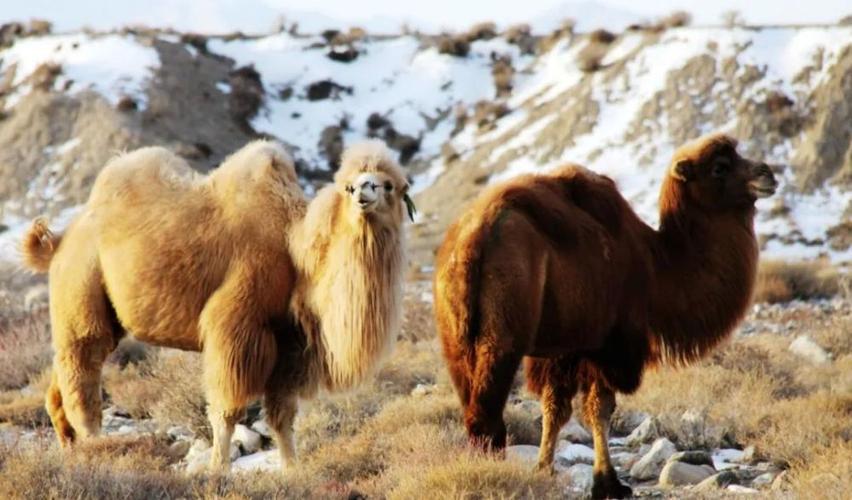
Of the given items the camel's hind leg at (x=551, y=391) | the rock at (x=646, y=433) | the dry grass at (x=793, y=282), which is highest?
the camel's hind leg at (x=551, y=391)

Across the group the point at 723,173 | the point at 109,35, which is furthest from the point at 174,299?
the point at 109,35

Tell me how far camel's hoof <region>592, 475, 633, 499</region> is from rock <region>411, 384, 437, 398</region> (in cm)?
388

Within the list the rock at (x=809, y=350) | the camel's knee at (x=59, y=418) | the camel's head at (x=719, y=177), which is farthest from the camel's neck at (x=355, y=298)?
the rock at (x=809, y=350)

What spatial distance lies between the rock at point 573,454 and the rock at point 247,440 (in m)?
2.58

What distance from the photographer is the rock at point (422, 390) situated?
1142 cm

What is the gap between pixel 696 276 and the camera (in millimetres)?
8227

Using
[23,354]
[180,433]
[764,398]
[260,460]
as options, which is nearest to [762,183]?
[764,398]

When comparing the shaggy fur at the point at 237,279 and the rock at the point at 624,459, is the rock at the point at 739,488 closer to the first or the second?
the rock at the point at 624,459

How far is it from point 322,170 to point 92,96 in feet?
34.2

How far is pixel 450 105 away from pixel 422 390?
4498 cm

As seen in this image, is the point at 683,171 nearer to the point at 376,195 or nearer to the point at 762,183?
the point at 762,183

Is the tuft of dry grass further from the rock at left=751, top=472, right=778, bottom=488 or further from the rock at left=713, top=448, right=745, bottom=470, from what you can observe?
the rock at left=751, top=472, right=778, bottom=488

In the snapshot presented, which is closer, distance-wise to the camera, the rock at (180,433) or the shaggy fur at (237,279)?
the shaggy fur at (237,279)

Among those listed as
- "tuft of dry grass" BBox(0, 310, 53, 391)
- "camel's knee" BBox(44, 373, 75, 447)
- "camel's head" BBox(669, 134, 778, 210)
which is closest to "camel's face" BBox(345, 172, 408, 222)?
"camel's head" BBox(669, 134, 778, 210)
